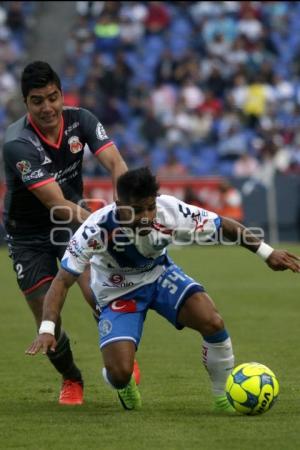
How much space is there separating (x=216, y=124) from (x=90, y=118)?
17.1 m

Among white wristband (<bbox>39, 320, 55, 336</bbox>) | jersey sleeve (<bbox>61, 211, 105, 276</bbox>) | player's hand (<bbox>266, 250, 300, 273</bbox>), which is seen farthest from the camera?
player's hand (<bbox>266, 250, 300, 273</bbox>)

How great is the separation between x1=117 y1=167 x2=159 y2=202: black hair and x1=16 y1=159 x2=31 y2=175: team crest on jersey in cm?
117

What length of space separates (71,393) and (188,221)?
1.61 meters

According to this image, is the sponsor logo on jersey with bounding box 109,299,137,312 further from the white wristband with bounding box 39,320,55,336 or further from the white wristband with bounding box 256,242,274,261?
the white wristband with bounding box 256,242,274,261

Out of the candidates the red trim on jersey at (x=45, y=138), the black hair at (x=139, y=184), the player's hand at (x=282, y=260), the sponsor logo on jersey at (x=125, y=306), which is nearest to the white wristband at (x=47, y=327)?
the sponsor logo on jersey at (x=125, y=306)

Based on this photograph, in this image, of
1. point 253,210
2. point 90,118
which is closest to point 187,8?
point 253,210

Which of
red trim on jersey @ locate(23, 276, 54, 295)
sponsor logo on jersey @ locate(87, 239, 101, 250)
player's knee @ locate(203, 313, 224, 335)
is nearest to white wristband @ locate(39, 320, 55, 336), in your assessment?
sponsor logo on jersey @ locate(87, 239, 101, 250)

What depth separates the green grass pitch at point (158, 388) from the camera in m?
6.14

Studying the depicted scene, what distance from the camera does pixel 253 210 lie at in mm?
22953

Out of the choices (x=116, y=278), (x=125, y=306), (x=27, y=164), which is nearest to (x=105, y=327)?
(x=125, y=306)

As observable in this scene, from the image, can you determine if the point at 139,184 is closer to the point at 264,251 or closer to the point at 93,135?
the point at 264,251

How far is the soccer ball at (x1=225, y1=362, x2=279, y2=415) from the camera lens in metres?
6.77

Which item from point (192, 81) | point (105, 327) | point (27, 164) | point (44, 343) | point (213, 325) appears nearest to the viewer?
point (44, 343)

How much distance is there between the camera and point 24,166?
757 centimetres
